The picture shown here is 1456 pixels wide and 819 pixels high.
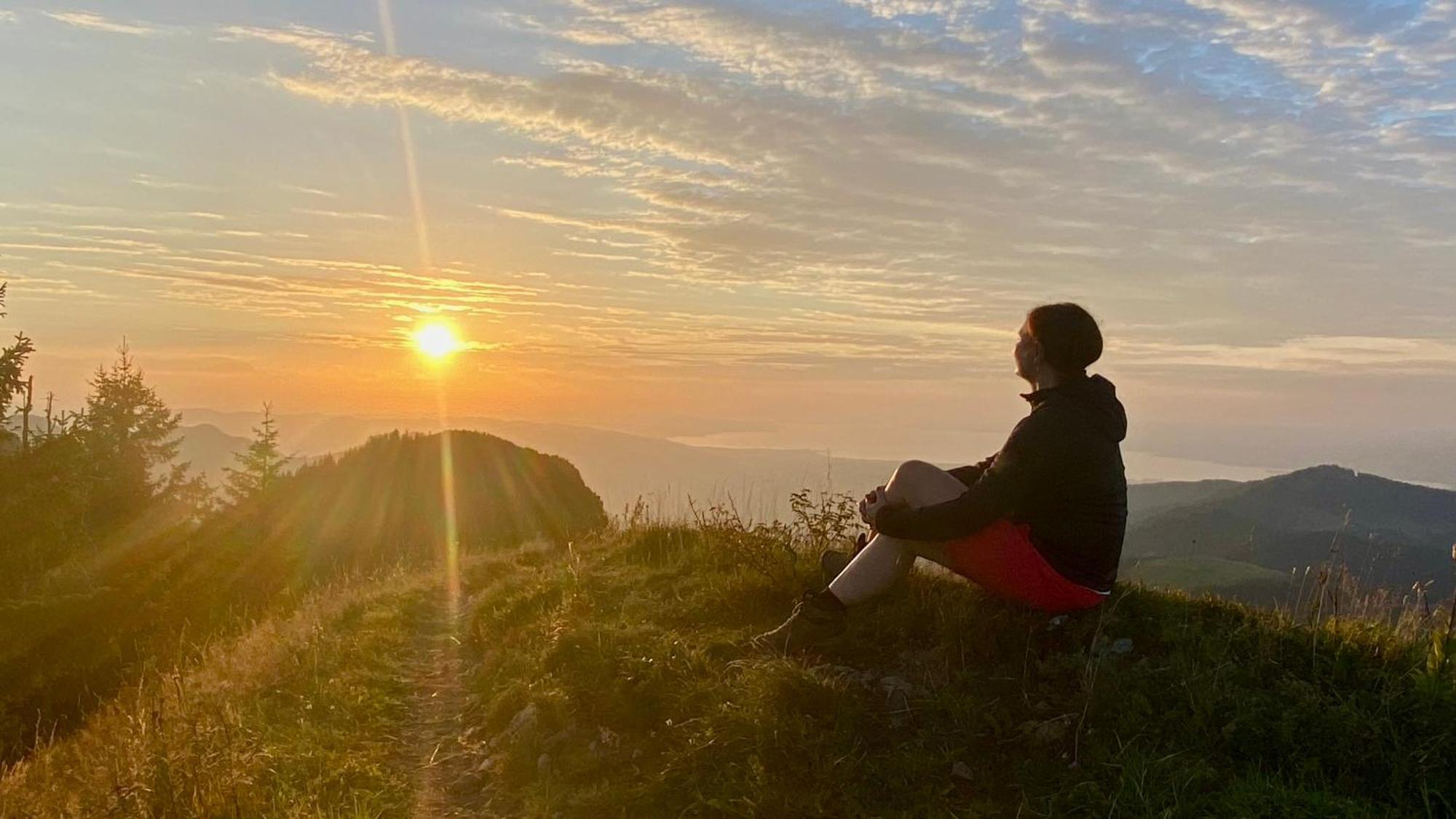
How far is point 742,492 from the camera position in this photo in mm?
11195

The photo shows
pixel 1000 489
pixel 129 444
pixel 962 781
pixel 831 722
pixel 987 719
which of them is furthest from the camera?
pixel 129 444

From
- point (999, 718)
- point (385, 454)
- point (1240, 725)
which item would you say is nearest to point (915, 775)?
point (999, 718)

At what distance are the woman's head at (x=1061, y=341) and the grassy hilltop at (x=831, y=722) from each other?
174cm

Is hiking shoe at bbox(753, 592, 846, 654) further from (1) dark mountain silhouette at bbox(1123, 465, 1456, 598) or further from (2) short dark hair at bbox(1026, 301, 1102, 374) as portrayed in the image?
(1) dark mountain silhouette at bbox(1123, 465, 1456, 598)

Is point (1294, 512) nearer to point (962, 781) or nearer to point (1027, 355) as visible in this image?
point (1027, 355)

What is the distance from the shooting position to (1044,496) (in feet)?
20.0

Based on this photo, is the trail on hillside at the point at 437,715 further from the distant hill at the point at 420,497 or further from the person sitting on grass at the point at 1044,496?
the distant hill at the point at 420,497

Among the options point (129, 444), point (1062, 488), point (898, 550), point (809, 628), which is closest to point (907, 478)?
point (898, 550)

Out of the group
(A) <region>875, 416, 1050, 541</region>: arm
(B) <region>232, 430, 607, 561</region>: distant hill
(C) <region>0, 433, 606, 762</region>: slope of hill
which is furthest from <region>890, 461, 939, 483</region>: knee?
(B) <region>232, 430, 607, 561</region>: distant hill

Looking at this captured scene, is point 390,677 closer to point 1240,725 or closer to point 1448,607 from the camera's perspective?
point 1240,725

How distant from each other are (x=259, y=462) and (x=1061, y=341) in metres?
56.4

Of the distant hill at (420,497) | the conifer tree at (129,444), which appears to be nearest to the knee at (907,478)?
the distant hill at (420,497)

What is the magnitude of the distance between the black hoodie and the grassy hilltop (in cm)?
61

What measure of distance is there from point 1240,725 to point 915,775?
1773 millimetres
